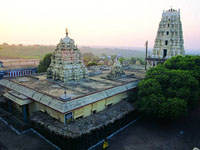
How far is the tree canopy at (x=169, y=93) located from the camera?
19375 mm

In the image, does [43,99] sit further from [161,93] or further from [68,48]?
[161,93]

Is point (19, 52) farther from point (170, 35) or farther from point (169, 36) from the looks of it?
point (170, 35)

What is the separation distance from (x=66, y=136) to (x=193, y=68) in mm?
21537

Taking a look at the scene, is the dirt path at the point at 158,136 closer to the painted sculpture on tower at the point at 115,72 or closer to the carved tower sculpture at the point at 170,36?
the painted sculpture on tower at the point at 115,72

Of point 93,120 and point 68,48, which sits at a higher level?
point 68,48

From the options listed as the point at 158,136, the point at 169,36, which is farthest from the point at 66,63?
the point at 169,36

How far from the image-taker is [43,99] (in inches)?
766

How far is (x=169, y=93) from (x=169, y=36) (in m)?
24.2

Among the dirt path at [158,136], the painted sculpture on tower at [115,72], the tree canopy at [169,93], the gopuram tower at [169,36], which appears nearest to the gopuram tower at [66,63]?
the painted sculpture on tower at [115,72]

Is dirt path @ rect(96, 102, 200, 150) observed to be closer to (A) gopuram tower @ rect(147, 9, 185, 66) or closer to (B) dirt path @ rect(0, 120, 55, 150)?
(B) dirt path @ rect(0, 120, 55, 150)

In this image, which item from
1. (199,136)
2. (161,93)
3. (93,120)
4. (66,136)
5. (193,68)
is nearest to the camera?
(66,136)

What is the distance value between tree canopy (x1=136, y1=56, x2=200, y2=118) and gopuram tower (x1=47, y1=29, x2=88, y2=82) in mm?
10957

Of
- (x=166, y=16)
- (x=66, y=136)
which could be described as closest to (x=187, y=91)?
(x=66, y=136)

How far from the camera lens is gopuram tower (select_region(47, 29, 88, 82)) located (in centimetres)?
2650
